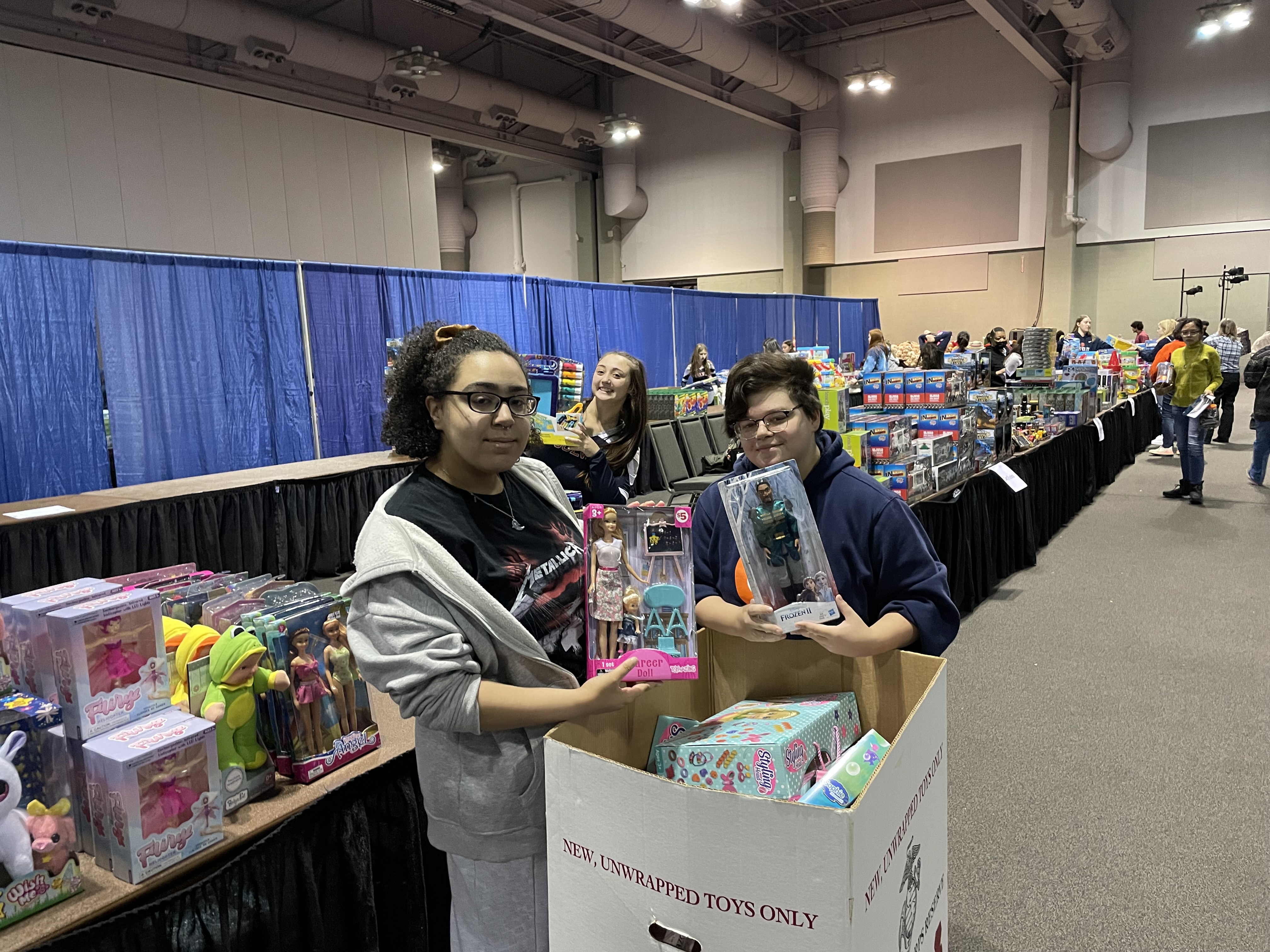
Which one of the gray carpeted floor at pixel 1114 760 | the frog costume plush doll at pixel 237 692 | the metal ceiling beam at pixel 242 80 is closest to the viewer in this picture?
the frog costume plush doll at pixel 237 692

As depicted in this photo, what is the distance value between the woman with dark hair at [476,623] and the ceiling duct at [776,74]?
10.0 metres

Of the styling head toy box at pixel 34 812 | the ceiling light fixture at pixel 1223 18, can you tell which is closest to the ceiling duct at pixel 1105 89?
the ceiling light fixture at pixel 1223 18

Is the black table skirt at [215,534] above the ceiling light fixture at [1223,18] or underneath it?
underneath

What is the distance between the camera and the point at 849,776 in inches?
38.2

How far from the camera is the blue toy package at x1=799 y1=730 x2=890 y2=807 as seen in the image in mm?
913

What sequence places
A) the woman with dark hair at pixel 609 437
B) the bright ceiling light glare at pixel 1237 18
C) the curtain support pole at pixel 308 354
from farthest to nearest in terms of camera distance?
the bright ceiling light glare at pixel 1237 18
the curtain support pole at pixel 308 354
the woman with dark hair at pixel 609 437

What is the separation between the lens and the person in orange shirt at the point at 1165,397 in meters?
8.54

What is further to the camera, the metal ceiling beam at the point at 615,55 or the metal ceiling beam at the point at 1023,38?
the metal ceiling beam at the point at 1023,38

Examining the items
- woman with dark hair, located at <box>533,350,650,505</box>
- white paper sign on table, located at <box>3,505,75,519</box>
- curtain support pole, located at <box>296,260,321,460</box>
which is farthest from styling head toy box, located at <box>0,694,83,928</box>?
curtain support pole, located at <box>296,260,321,460</box>

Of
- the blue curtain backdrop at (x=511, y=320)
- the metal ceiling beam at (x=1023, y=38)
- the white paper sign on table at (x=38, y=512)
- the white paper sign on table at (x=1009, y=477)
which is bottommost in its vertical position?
the white paper sign on table at (x=1009, y=477)

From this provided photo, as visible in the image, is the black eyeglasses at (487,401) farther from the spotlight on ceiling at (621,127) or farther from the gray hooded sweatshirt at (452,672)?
the spotlight on ceiling at (621,127)

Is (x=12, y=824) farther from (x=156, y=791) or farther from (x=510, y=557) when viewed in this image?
(x=510, y=557)

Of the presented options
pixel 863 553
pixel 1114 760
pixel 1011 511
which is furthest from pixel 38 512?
pixel 1011 511

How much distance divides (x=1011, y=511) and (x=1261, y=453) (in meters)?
4.15
